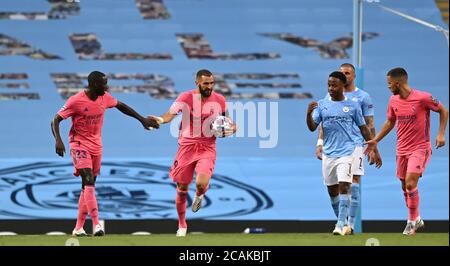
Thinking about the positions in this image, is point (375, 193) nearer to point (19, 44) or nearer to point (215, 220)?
point (215, 220)

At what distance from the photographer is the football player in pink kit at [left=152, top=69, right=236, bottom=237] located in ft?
55.5

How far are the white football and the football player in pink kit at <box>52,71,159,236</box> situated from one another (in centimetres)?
82

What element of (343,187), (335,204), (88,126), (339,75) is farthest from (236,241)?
(339,75)

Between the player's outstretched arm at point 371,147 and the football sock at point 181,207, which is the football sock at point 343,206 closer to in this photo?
the player's outstretched arm at point 371,147

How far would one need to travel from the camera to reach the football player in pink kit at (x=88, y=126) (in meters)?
16.6

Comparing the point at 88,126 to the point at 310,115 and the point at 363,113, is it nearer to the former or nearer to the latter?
the point at 310,115

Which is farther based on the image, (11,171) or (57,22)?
(57,22)

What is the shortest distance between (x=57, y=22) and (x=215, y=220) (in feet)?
21.2

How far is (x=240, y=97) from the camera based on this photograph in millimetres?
27656

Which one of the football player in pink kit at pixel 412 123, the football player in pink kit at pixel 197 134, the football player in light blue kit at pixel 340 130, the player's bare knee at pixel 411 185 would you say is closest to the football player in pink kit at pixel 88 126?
the football player in pink kit at pixel 197 134

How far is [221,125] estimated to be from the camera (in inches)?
660

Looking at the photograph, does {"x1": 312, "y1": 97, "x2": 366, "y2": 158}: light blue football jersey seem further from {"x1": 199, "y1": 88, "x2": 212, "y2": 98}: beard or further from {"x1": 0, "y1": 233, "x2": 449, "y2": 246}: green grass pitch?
{"x1": 199, "y1": 88, "x2": 212, "y2": 98}: beard
